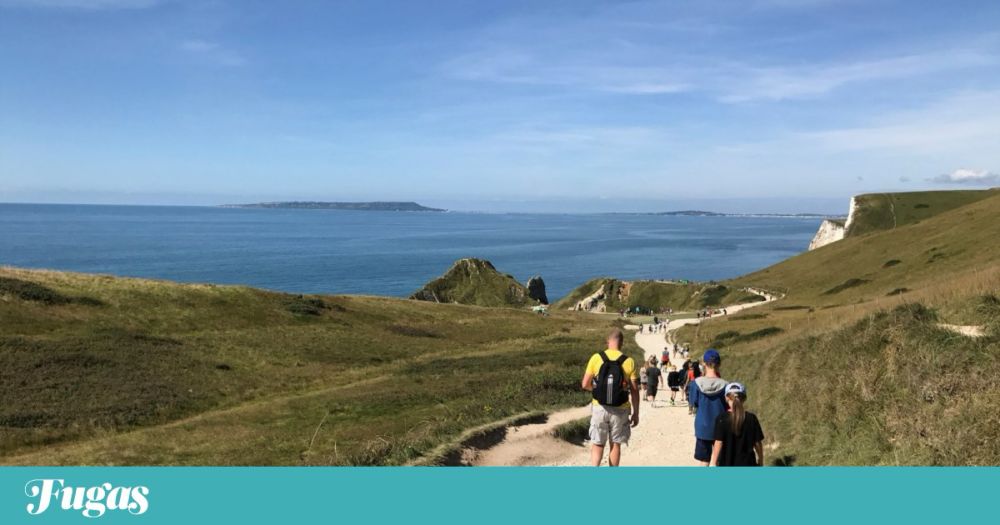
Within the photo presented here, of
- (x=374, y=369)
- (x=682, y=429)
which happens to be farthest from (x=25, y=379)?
(x=682, y=429)

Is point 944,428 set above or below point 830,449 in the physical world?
above

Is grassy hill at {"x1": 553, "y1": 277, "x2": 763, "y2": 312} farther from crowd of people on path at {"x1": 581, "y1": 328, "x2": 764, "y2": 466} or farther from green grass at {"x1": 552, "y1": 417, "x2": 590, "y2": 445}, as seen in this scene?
Answer: crowd of people on path at {"x1": 581, "y1": 328, "x2": 764, "y2": 466}

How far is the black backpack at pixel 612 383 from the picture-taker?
389 inches

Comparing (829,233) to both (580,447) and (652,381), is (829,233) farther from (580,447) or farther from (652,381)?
(580,447)

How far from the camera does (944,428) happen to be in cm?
1016

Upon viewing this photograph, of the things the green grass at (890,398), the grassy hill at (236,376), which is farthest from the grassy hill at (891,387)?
the grassy hill at (236,376)

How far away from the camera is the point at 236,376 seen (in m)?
34.0

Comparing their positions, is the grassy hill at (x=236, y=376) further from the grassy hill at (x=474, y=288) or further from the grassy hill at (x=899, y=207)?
the grassy hill at (x=899, y=207)

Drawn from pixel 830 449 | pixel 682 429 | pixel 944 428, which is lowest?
pixel 682 429

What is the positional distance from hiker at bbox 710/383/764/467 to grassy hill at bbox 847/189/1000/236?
168m

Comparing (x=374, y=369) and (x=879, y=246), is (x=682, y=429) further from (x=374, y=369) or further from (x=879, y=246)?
(x=879, y=246)

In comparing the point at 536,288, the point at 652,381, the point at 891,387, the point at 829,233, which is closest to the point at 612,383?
the point at 891,387

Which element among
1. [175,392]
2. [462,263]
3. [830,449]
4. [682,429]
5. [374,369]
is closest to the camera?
[830,449]

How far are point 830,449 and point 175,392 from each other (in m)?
27.5
